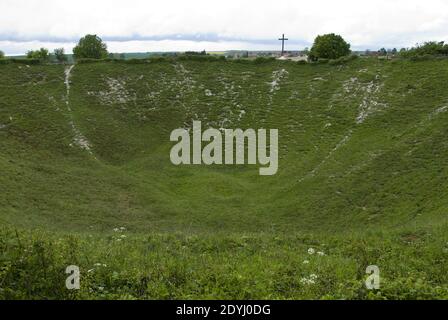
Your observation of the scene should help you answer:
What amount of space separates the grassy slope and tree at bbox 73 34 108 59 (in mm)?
36386

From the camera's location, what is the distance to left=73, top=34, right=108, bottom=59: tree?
286ft

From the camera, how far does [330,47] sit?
7106 centimetres

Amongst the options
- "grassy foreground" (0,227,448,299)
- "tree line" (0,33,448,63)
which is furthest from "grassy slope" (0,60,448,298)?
"tree line" (0,33,448,63)

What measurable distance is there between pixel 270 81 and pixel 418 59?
1749 cm

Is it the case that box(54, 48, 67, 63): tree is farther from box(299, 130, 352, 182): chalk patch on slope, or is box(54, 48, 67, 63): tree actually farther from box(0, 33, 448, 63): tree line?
box(299, 130, 352, 182): chalk patch on slope

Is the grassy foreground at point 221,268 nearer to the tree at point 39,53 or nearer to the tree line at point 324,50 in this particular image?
the tree line at point 324,50

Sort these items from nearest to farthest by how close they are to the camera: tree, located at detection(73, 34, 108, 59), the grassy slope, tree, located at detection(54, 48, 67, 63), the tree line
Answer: the grassy slope, the tree line, tree, located at detection(54, 48, 67, 63), tree, located at detection(73, 34, 108, 59)

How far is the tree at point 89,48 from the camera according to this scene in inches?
3435

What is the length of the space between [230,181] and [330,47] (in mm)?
46601

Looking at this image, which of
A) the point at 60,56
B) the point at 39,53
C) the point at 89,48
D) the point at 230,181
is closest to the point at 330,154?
the point at 230,181

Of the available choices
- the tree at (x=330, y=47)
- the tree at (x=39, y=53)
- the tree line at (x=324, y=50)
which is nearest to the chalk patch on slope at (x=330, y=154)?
the tree line at (x=324, y=50)

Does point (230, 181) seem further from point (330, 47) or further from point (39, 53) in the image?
point (39, 53)

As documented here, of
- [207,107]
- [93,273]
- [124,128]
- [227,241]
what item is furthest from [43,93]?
[93,273]

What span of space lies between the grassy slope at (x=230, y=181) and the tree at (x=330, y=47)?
18.2 m
